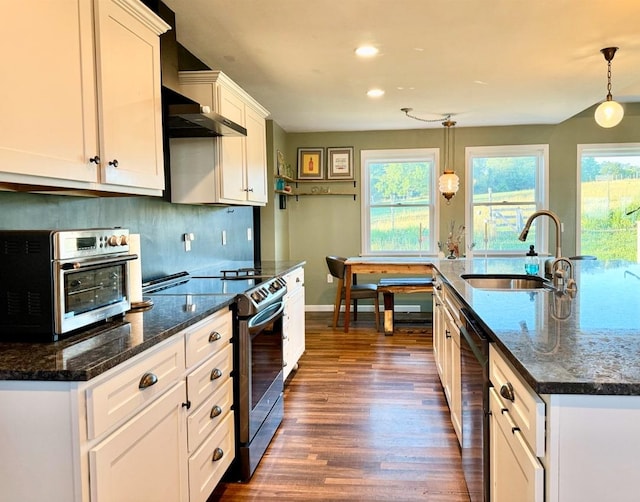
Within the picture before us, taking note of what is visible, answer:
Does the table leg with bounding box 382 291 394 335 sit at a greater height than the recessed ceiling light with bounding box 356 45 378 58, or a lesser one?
lesser

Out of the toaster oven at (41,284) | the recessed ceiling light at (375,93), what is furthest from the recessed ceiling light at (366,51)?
the toaster oven at (41,284)

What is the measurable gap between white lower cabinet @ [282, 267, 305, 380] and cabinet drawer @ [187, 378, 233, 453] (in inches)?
45.1

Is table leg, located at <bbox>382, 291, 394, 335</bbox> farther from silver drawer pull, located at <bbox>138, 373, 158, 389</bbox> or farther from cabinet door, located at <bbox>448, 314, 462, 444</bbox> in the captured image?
silver drawer pull, located at <bbox>138, 373, 158, 389</bbox>

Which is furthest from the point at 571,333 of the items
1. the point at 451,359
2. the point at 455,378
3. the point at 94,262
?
the point at 94,262

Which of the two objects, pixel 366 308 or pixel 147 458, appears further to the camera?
pixel 366 308

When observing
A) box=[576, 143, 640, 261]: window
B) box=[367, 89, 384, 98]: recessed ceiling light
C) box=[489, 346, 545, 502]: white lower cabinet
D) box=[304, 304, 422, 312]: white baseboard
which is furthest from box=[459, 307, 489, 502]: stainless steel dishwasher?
box=[576, 143, 640, 261]: window

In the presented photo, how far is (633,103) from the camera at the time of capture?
6027mm

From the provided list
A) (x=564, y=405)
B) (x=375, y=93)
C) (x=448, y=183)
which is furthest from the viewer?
(x=448, y=183)

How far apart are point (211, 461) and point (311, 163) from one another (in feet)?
16.4

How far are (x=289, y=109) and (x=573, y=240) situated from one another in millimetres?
3970

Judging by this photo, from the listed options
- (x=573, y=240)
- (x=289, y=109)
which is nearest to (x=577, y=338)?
(x=289, y=109)

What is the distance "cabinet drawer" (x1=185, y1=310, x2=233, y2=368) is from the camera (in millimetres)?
1830

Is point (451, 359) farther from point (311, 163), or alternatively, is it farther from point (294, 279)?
point (311, 163)

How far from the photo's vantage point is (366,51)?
3420 millimetres
